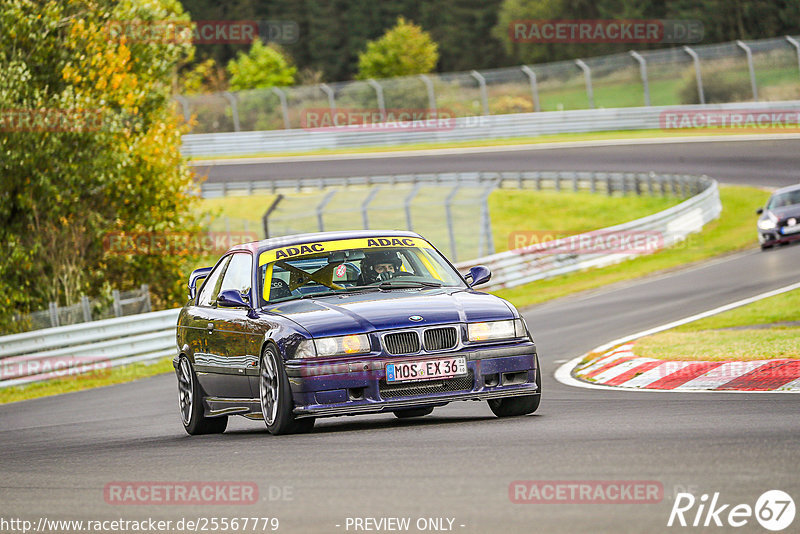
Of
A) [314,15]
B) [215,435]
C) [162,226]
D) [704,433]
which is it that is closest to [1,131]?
[162,226]

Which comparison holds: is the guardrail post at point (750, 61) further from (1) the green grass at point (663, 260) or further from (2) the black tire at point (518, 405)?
(2) the black tire at point (518, 405)

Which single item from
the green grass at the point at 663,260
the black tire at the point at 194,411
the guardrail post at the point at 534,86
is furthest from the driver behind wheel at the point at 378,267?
the guardrail post at the point at 534,86

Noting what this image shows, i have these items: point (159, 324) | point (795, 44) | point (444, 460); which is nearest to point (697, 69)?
point (795, 44)

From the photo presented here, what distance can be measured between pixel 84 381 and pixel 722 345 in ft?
Result: 35.2

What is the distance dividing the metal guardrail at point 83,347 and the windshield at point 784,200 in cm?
1353

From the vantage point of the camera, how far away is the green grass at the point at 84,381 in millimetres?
19141

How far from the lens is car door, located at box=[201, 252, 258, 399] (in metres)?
9.52

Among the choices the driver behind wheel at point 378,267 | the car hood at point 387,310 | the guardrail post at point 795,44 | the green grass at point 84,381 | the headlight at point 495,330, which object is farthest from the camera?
the guardrail post at point 795,44

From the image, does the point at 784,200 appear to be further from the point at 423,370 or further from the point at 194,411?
the point at 423,370

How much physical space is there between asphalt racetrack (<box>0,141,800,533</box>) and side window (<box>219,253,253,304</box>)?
118 centimetres

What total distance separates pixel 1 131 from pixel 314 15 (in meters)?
85.8

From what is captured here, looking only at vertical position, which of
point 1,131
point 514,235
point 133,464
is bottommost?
point 514,235

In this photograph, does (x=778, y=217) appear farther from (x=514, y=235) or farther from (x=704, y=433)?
(x=704, y=433)

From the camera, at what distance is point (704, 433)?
23.9 feet
